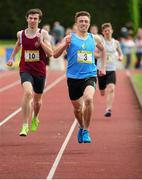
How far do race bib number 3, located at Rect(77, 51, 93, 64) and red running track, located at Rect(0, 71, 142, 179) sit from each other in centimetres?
129

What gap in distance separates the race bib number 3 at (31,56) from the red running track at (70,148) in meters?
1.28

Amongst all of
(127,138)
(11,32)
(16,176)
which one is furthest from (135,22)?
(16,176)

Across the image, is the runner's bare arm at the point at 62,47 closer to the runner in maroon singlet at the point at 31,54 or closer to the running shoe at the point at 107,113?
the runner in maroon singlet at the point at 31,54

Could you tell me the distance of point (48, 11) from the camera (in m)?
66.2

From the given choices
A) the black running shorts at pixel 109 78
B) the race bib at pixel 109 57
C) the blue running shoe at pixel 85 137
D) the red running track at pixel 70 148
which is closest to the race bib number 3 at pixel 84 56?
the blue running shoe at pixel 85 137

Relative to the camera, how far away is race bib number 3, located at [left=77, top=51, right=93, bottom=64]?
12180 mm

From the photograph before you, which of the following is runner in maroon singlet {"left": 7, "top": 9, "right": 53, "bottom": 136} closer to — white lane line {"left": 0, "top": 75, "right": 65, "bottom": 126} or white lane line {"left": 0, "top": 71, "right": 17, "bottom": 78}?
white lane line {"left": 0, "top": 75, "right": 65, "bottom": 126}

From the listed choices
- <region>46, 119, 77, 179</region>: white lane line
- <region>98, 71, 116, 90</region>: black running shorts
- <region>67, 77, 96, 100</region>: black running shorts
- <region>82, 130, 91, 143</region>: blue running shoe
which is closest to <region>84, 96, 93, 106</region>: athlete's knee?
<region>67, 77, 96, 100</region>: black running shorts

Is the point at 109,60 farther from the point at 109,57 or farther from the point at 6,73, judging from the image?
the point at 6,73

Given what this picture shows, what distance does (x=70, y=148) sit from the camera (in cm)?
1206

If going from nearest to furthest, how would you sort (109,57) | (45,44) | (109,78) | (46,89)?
(45,44) → (109,57) → (109,78) → (46,89)

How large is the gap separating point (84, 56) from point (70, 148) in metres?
1.38

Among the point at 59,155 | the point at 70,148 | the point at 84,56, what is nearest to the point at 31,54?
the point at 84,56

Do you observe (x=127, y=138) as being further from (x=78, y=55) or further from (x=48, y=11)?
(x=48, y=11)
